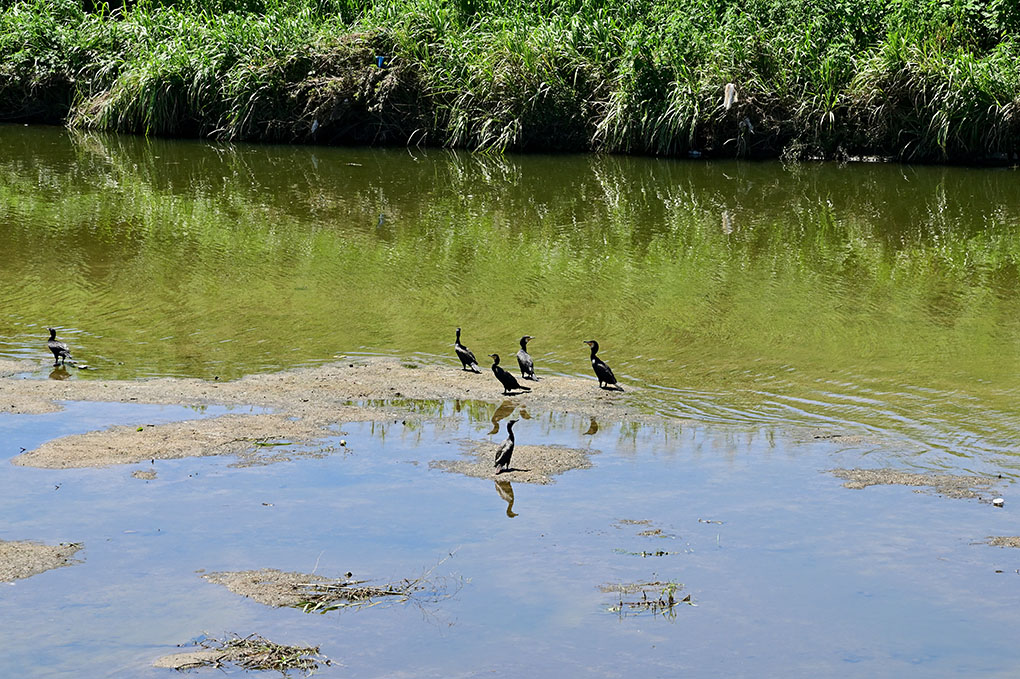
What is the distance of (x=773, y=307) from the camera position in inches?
473

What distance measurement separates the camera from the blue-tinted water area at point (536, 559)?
526 cm

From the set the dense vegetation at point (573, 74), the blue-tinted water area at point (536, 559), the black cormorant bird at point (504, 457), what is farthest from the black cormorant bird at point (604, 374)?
the dense vegetation at point (573, 74)

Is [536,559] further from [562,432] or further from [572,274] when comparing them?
[572,274]

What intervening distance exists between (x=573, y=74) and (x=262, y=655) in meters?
18.8

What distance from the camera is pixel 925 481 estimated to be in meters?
7.36

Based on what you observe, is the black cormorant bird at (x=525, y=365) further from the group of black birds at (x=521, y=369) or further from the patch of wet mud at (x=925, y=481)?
the patch of wet mud at (x=925, y=481)

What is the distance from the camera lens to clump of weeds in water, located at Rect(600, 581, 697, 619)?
5652mm

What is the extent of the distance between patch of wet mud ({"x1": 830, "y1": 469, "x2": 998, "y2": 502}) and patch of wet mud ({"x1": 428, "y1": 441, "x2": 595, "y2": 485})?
1515 mm

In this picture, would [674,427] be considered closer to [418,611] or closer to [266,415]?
[266,415]

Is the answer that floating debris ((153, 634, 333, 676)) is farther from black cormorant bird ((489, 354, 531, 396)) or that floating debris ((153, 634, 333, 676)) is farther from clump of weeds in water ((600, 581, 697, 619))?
black cormorant bird ((489, 354, 531, 396))

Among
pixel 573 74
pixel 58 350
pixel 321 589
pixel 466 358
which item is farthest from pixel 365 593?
pixel 573 74

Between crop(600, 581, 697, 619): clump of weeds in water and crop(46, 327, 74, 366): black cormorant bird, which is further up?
crop(46, 327, 74, 366): black cormorant bird

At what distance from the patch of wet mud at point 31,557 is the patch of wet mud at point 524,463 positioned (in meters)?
2.23

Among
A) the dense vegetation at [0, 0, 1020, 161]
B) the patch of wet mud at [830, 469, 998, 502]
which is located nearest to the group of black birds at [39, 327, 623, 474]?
the patch of wet mud at [830, 469, 998, 502]
